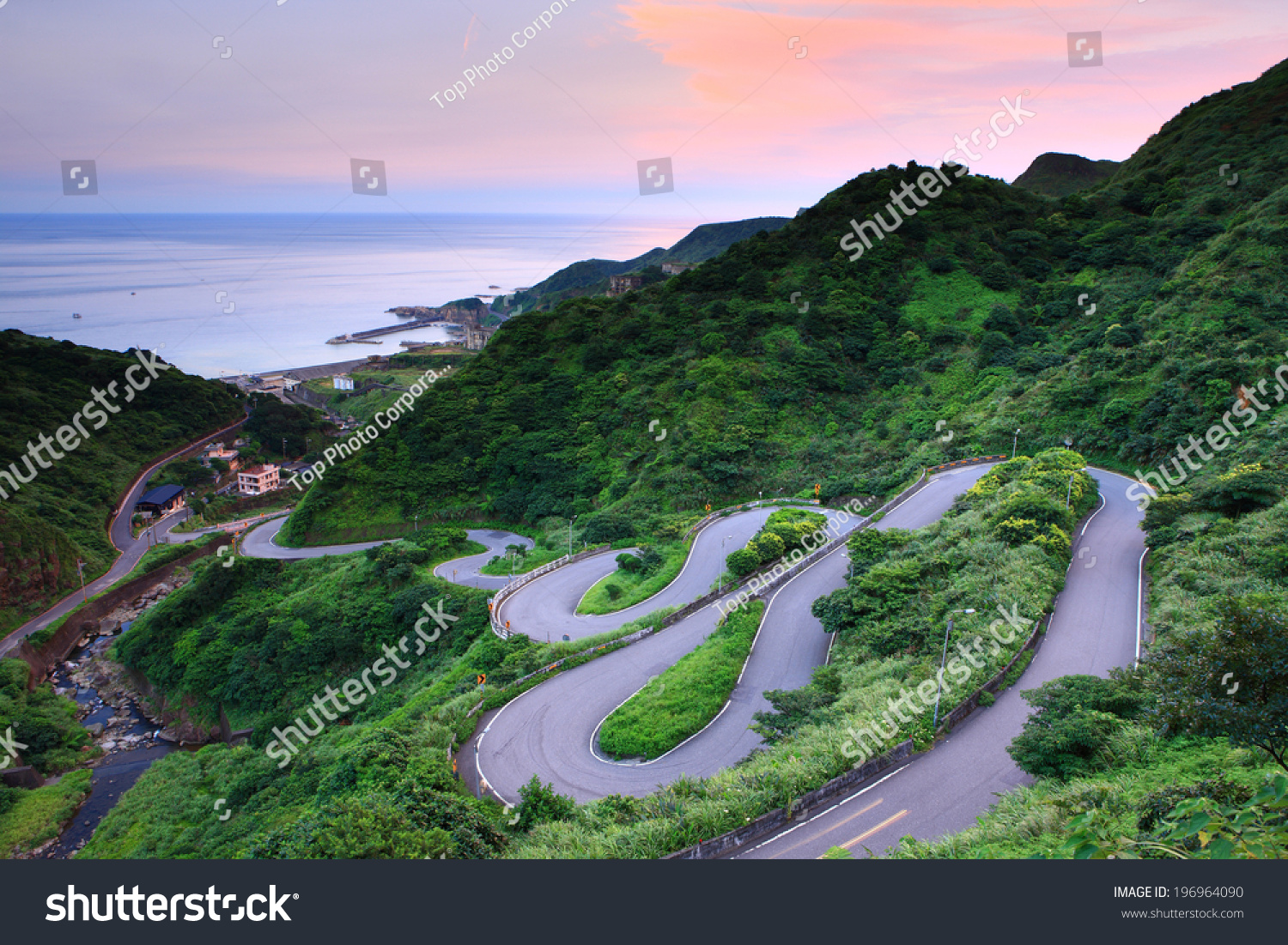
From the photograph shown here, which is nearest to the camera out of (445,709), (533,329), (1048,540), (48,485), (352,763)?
(352,763)

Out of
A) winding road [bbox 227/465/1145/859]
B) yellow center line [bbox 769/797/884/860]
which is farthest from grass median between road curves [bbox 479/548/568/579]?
yellow center line [bbox 769/797/884/860]

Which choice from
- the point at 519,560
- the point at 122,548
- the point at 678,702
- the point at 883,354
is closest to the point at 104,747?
the point at 519,560

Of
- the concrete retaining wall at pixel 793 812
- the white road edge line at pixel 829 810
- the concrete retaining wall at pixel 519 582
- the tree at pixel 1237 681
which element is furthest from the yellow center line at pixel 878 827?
the concrete retaining wall at pixel 519 582

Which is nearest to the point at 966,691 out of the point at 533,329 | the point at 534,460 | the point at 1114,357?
the point at 1114,357

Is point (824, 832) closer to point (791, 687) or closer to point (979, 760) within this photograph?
point (979, 760)

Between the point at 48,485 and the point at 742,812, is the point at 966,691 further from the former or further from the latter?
the point at 48,485

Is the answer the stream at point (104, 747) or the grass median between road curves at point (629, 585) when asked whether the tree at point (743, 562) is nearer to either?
the grass median between road curves at point (629, 585)

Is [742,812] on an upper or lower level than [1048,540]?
lower
